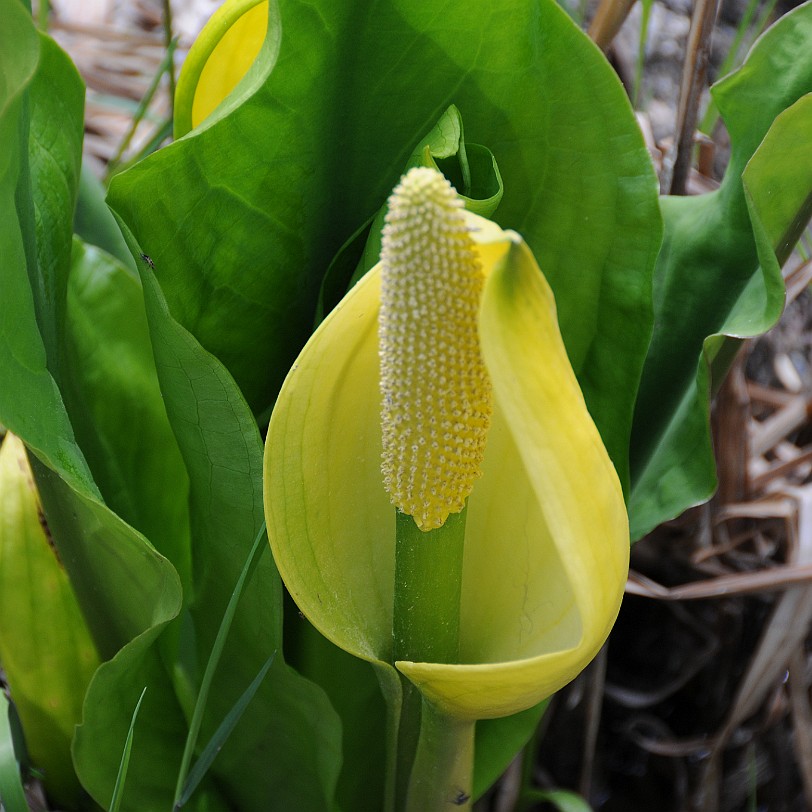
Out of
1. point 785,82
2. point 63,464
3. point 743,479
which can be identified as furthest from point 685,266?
point 63,464

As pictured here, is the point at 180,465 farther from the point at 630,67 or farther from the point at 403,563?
the point at 630,67

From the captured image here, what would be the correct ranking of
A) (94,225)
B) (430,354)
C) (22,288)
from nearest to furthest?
(430,354)
(22,288)
(94,225)

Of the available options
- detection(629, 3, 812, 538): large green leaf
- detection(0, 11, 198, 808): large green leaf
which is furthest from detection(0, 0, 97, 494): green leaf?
detection(629, 3, 812, 538): large green leaf

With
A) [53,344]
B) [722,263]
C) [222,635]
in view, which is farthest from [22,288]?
[722,263]

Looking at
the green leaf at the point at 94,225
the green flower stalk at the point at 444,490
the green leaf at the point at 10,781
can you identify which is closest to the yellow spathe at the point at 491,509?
the green flower stalk at the point at 444,490

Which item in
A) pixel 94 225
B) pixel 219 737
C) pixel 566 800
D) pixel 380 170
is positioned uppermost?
pixel 380 170

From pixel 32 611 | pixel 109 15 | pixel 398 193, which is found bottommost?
pixel 32 611

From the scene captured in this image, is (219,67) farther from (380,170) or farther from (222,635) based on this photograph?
(222,635)
